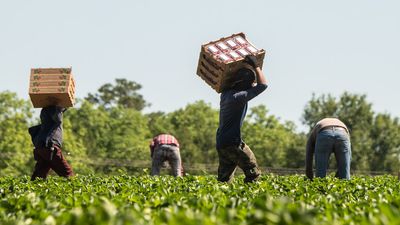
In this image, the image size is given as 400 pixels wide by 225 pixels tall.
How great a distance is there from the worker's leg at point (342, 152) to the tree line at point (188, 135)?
174ft

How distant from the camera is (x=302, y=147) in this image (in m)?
73.2

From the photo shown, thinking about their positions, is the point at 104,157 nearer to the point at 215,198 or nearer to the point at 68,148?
the point at 68,148

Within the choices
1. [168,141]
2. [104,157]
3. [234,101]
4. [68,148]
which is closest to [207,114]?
[104,157]

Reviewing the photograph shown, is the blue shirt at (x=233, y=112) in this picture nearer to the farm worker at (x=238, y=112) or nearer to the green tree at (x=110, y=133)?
the farm worker at (x=238, y=112)

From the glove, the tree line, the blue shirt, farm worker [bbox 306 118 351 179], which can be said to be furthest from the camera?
the tree line

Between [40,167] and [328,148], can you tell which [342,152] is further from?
[40,167]

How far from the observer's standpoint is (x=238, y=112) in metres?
9.47

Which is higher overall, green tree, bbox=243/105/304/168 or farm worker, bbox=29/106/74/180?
green tree, bbox=243/105/304/168

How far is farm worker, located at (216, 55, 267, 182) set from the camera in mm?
9375

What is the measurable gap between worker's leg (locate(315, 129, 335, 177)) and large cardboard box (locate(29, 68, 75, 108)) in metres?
4.53

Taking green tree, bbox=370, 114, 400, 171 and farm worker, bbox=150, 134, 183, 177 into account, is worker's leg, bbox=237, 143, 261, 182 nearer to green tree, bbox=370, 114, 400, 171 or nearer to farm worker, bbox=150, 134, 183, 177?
farm worker, bbox=150, 134, 183, 177

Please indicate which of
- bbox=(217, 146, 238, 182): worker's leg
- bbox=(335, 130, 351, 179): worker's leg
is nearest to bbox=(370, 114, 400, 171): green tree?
bbox=(335, 130, 351, 179): worker's leg

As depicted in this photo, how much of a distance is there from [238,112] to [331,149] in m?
2.98

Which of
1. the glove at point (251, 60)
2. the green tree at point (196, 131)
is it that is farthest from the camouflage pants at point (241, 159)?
the green tree at point (196, 131)
